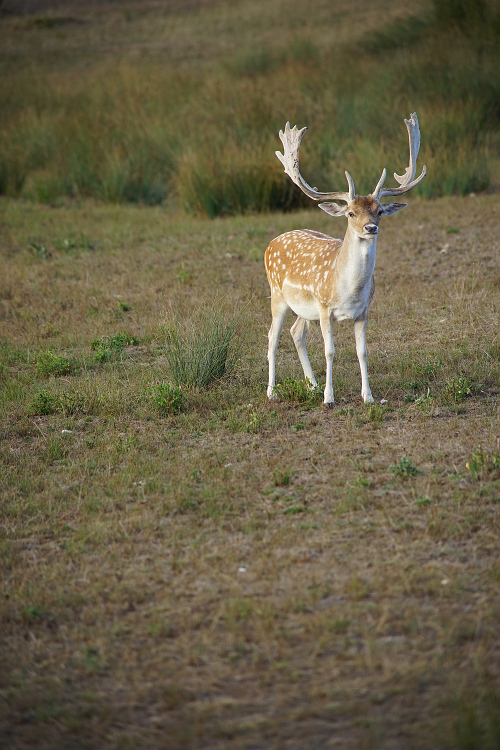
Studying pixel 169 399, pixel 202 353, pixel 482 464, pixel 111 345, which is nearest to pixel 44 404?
pixel 169 399

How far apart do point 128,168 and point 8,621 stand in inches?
476

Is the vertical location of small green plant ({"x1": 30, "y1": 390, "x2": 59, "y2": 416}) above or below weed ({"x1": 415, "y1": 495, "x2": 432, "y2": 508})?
Answer: below

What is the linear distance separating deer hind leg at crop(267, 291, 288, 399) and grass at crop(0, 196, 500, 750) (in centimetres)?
23

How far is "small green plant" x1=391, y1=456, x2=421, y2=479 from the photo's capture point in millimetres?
5375

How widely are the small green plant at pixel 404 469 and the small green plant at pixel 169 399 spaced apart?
79.9 inches

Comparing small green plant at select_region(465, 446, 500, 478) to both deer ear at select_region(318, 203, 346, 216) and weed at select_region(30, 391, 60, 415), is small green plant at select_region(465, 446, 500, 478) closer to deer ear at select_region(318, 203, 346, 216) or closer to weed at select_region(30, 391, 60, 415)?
deer ear at select_region(318, 203, 346, 216)

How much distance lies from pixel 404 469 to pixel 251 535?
1.13 m

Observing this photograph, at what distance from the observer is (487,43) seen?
1772 cm

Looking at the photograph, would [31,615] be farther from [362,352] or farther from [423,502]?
[362,352]

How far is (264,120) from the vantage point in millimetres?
15750

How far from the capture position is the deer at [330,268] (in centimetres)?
612

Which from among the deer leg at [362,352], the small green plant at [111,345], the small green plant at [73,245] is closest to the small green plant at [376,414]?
the deer leg at [362,352]

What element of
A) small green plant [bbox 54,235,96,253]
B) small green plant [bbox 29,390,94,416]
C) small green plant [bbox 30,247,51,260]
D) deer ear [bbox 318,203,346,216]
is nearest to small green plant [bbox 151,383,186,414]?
small green plant [bbox 29,390,94,416]

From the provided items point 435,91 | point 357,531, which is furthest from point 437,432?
point 435,91
